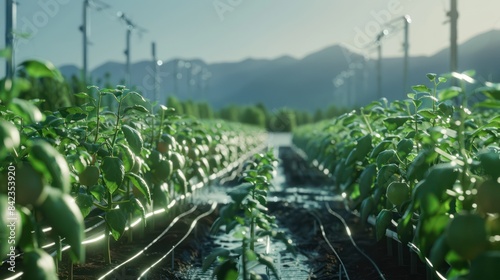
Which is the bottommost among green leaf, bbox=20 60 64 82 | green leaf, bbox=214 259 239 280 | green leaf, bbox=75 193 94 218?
green leaf, bbox=214 259 239 280

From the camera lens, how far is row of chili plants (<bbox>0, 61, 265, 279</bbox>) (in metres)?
2.40

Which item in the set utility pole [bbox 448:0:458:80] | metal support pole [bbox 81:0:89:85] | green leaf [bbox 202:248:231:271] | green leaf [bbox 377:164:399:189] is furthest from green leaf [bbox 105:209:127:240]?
metal support pole [bbox 81:0:89:85]

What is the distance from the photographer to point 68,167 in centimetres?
416

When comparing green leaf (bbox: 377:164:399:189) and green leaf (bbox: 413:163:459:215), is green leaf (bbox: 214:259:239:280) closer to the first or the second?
green leaf (bbox: 413:163:459:215)

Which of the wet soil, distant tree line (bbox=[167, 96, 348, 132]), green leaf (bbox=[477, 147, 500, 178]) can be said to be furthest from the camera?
distant tree line (bbox=[167, 96, 348, 132])

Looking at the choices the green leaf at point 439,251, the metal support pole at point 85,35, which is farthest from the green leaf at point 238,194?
the metal support pole at point 85,35

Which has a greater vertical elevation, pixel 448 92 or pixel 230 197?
pixel 448 92

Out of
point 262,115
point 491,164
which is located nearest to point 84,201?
point 491,164

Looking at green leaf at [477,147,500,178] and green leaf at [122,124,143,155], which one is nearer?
green leaf at [477,147,500,178]

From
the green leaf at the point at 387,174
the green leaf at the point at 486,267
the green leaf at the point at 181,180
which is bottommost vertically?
the green leaf at the point at 181,180

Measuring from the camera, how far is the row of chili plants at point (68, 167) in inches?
94.4

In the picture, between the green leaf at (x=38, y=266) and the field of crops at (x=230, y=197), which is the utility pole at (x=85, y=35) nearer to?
the field of crops at (x=230, y=197)

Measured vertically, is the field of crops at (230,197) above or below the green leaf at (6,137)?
below

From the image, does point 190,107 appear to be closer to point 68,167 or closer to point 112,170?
point 112,170
